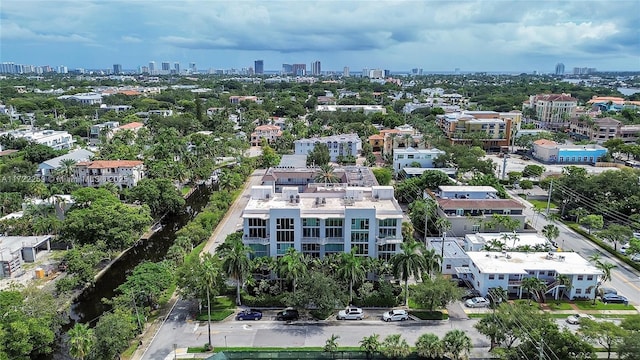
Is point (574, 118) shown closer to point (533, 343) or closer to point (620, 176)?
point (620, 176)

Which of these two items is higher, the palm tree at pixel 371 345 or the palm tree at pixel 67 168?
the palm tree at pixel 67 168

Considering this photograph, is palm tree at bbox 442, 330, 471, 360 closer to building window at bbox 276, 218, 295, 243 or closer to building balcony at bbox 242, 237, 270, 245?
building window at bbox 276, 218, 295, 243

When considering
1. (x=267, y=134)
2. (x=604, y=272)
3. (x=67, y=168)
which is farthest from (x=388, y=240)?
(x=267, y=134)

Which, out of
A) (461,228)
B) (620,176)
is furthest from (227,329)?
(620,176)

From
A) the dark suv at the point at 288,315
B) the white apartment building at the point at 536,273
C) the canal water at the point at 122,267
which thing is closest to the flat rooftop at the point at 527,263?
the white apartment building at the point at 536,273

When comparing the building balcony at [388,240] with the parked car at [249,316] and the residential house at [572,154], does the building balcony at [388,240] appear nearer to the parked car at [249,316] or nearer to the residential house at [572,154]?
the parked car at [249,316]

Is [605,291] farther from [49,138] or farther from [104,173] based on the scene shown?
[49,138]
